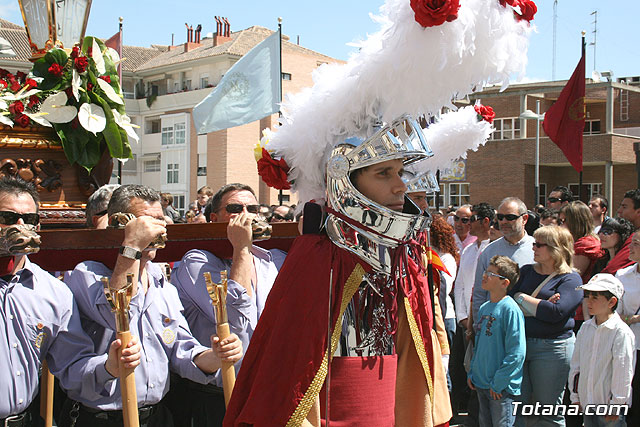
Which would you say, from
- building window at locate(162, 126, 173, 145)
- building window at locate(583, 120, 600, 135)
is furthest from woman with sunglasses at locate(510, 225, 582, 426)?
building window at locate(162, 126, 173, 145)

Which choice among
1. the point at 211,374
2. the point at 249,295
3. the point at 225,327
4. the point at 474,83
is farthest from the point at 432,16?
the point at 211,374

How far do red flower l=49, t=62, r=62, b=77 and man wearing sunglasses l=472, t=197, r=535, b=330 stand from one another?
177 inches

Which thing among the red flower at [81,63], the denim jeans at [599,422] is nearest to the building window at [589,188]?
the denim jeans at [599,422]

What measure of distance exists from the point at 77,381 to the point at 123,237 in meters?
0.71

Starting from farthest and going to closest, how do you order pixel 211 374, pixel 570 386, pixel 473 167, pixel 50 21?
pixel 473 167 → pixel 570 386 → pixel 50 21 → pixel 211 374

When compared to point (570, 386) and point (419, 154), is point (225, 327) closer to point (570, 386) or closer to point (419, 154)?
point (419, 154)

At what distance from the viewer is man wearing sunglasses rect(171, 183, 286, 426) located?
3.87 m

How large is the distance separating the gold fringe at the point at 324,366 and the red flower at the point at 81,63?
94.4 inches

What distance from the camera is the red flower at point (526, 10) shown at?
10.1 ft

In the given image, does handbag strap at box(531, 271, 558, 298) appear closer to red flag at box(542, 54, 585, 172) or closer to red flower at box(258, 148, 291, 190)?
red flower at box(258, 148, 291, 190)

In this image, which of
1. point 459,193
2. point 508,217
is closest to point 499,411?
point 508,217

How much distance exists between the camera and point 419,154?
3047mm

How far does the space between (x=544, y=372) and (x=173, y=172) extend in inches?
1725

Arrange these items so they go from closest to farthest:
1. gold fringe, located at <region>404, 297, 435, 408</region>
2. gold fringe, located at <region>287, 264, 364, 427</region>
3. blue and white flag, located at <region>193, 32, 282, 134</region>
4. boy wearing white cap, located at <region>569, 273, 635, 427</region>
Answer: gold fringe, located at <region>287, 264, 364, 427</region> < gold fringe, located at <region>404, 297, 435, 408</region> < boy wearing white cap, located at <region>569, 273, 635, 427</region> < blue and white flag, located at <region>193, 32, 282, 134</region>
